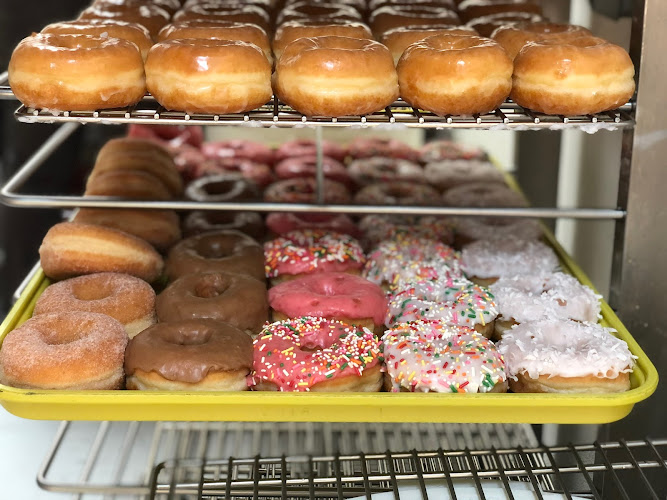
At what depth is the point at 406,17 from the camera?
246 cm

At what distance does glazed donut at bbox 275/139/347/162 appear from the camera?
135 inches

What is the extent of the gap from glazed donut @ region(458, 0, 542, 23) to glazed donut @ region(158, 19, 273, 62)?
820 mm

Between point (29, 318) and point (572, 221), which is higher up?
point (29, 318)

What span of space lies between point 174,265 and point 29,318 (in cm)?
45

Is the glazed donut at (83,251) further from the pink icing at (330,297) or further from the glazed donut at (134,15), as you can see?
the glazed donut at (134,15)

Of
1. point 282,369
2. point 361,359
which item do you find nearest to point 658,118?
point 361,359

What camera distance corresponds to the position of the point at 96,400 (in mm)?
1732

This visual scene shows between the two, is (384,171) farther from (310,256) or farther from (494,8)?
(310,256)

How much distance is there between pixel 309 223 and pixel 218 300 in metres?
0.73

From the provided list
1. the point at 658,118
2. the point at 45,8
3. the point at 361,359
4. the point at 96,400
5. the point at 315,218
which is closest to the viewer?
the point at 96,400

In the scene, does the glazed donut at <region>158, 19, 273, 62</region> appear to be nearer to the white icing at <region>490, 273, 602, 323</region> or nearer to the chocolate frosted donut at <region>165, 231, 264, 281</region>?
the chocolate frosted donut at <region>165, 231, 264, 281</region>

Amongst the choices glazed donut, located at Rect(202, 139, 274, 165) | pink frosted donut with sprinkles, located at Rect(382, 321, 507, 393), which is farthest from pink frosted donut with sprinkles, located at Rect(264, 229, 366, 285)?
glazed donut, located at Rect(202, 139, 274, 165)

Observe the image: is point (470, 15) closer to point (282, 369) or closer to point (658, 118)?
point (658, 118)

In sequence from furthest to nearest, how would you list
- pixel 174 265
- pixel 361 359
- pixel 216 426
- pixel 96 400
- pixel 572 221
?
pixel 572 221, pixel 216 426, pixel 174 265, pixel 361 359, pixel 96 400
